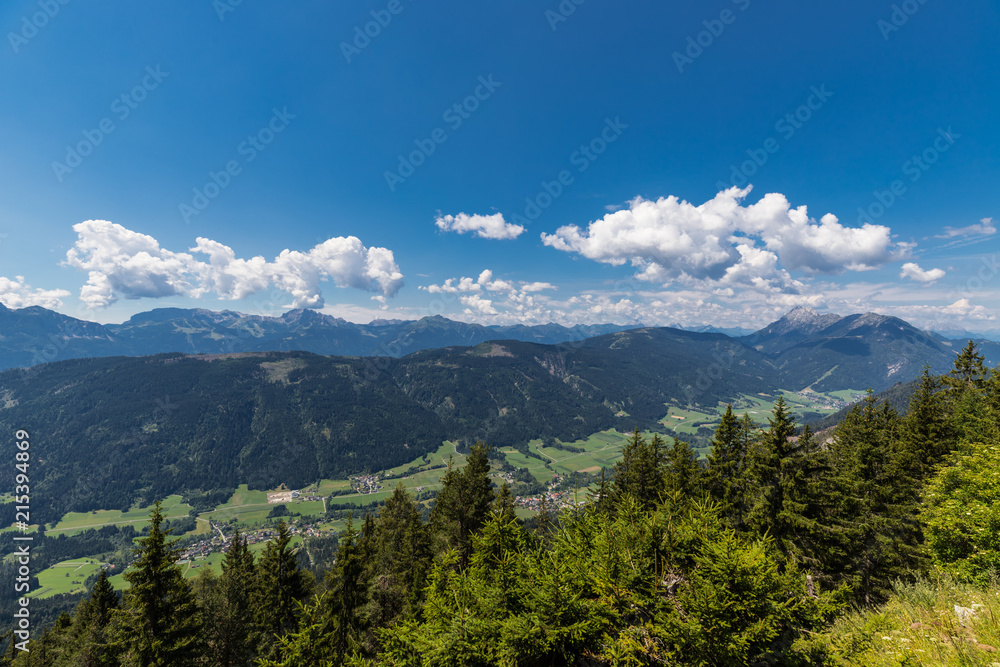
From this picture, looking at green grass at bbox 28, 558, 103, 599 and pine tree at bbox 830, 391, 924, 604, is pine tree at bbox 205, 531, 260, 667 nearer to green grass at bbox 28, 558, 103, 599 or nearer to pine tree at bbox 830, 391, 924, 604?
pine tree at bbox 830, 391, 924, 604

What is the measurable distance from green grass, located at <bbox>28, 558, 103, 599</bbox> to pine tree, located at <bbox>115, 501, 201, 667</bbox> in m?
188

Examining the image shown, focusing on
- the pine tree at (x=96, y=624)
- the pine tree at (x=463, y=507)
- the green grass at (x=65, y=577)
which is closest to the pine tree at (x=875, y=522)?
the pine tree at (x=463, y=507)

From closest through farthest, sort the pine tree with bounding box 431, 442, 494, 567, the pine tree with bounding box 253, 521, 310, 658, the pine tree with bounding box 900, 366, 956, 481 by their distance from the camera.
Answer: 1. the pine tree with bounding box 900, 366, 956, 481
2. the pine tree with bounding box 253, 521, 310, 658
3. the pine tree with bounding box 431, 442, 494, 567

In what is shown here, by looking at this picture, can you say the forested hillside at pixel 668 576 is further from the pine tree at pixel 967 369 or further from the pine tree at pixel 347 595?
the pine tree at pixel 967 369

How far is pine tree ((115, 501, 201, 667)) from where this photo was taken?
18.2 m

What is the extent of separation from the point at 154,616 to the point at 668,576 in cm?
2628

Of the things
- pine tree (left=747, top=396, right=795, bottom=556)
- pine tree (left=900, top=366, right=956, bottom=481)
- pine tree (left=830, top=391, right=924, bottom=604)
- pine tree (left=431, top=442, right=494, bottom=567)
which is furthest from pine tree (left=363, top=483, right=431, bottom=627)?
pine tree (left=900, top=366, right=956, bottom=481)

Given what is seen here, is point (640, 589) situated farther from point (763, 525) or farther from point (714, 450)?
point (714, 450)

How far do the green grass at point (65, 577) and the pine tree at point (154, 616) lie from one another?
18830cm

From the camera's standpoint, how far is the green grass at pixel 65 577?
129025 mm

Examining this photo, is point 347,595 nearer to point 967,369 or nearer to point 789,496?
point 789,496

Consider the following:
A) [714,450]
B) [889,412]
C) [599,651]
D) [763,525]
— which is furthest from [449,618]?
[889,412]

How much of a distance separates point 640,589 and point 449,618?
7.34 meters

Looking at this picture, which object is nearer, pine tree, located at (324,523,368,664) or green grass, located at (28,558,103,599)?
pine tree, located at (324,523,368,664)
